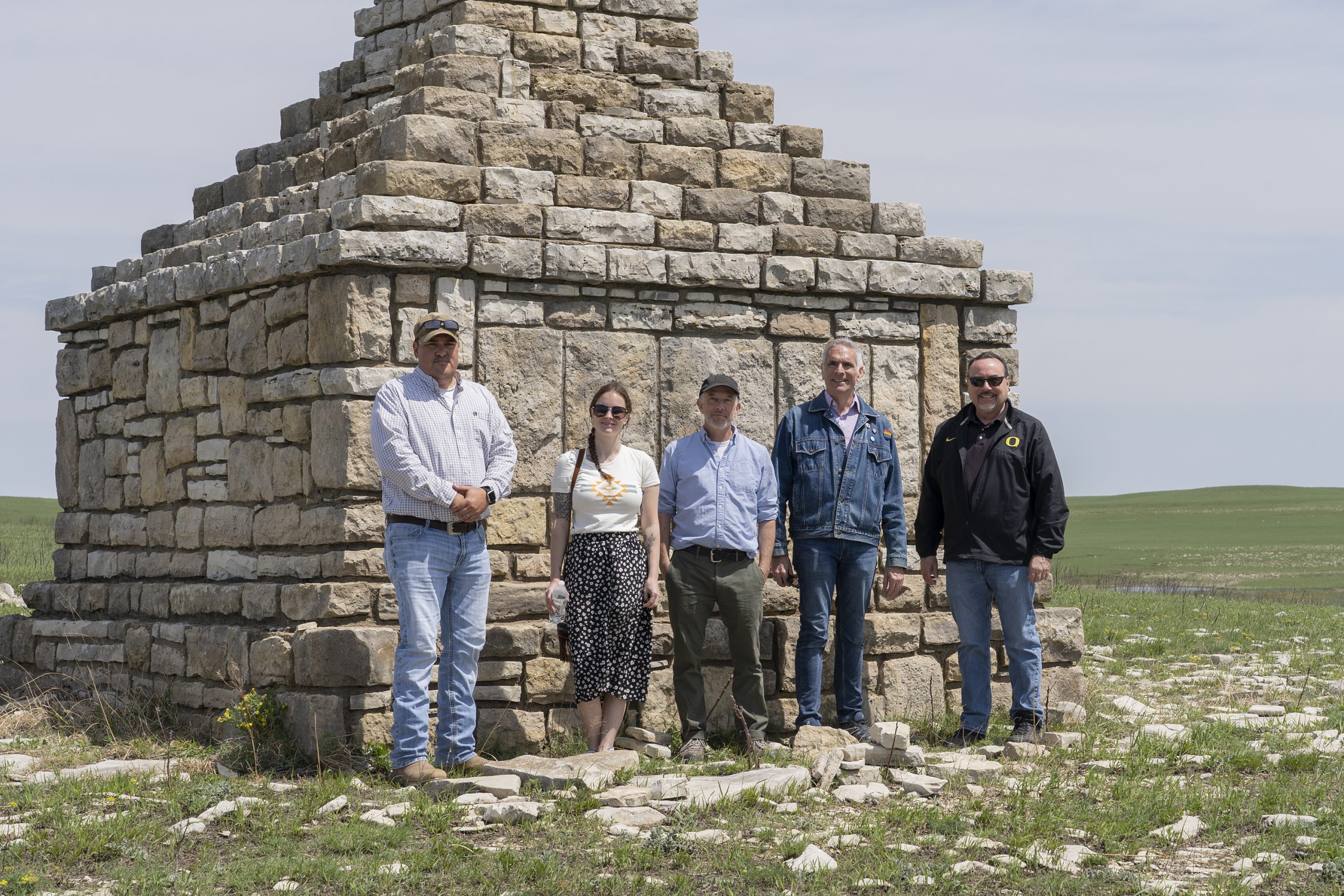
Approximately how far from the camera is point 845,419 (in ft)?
25.9

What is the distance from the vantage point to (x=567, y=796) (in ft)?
20.3

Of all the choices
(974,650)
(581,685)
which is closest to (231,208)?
(581,685)

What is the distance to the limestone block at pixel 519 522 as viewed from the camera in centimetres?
780

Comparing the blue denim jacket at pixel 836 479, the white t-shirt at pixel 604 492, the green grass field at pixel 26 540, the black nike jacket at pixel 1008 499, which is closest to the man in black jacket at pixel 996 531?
the black nike jacket at pixel 1008 499

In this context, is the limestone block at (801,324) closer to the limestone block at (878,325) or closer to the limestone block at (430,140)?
the limestone block at (878,325)

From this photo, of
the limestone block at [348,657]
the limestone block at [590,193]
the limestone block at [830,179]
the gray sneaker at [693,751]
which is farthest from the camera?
the limestone block at [830,179]

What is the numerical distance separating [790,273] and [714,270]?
0.51 metres

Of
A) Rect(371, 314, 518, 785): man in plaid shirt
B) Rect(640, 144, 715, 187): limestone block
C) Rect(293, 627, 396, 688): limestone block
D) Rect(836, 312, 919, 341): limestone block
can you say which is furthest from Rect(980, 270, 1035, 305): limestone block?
Rect(293, 627, 396, 688): limestone block

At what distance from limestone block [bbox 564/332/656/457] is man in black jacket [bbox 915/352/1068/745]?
171 cm

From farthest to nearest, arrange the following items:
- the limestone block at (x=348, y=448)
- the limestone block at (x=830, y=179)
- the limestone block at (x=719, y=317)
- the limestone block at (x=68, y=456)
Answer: the limestone block at (x=68, y=456) < the limestone block at (x=830, y=179) < the limestone block at (x=719, y=317) < the limestone block at (x=348, y=448)

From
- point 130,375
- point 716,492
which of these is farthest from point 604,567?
point 130,375

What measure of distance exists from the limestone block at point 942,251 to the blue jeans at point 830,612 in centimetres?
212

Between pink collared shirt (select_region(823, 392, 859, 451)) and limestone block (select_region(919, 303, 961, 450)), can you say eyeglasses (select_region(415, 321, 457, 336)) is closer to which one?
pink collared shirt (select_region(823, 392, 859, 451))

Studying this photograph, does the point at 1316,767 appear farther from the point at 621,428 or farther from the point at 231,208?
the point at 231,208
